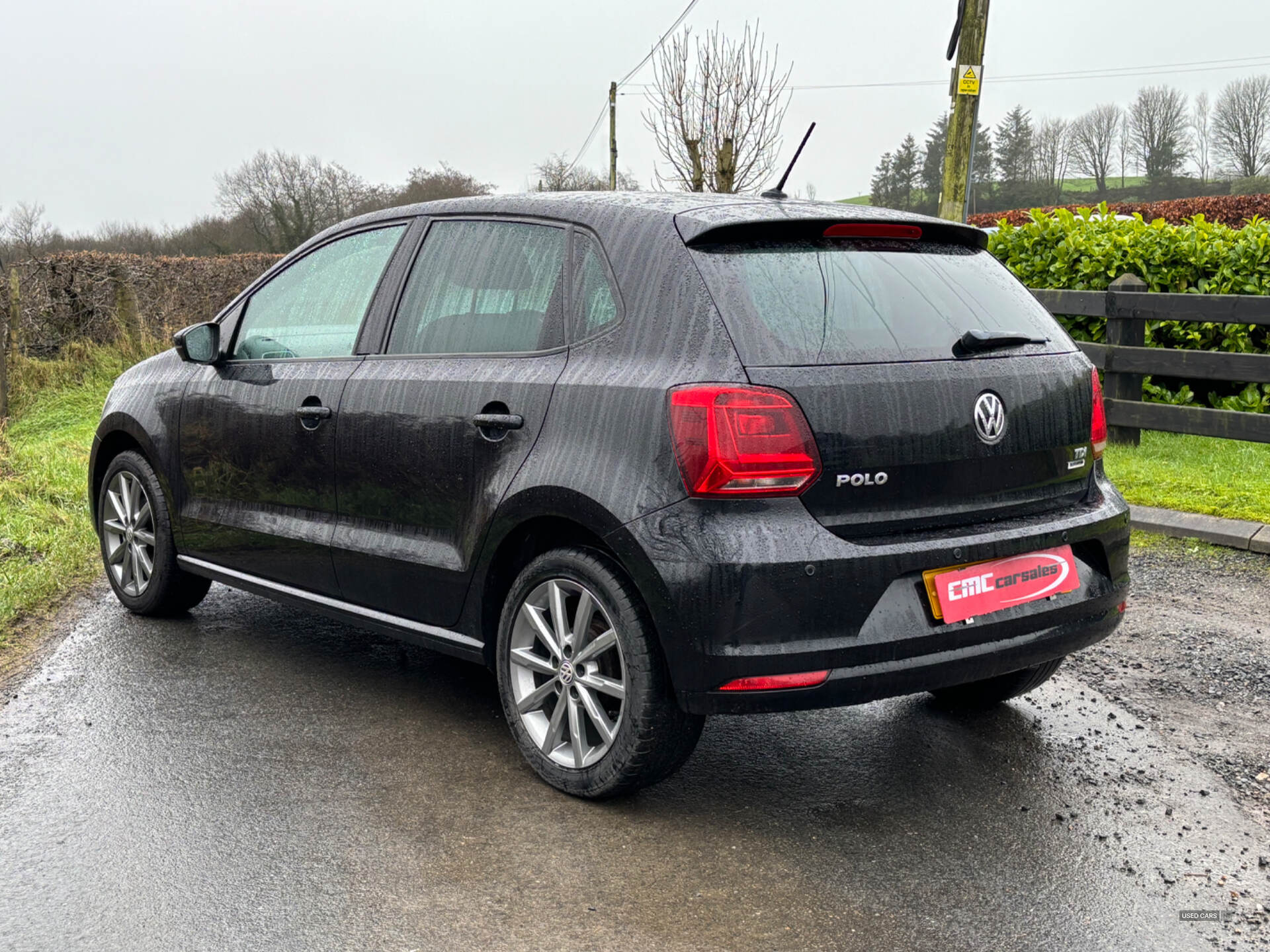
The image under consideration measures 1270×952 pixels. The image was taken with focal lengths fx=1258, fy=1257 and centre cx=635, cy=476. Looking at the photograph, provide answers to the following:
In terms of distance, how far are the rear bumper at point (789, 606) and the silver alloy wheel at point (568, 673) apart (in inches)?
11.4

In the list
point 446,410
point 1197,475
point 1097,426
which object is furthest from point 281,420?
point 1197,475

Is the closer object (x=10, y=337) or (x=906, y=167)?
(x=10, y=337)

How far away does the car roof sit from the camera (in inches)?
140

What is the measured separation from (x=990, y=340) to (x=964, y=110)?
8.38 m

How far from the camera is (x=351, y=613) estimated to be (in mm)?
4445

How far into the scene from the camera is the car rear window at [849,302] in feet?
10.9

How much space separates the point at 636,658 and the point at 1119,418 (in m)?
6.60

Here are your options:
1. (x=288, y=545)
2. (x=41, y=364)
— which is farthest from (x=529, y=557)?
(x=41, y=364)

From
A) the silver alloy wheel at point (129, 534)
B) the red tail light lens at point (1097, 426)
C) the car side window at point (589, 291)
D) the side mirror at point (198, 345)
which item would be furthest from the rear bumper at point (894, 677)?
the silver alloy wheel at point (129, 534)

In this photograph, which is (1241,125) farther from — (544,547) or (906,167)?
(544,547)

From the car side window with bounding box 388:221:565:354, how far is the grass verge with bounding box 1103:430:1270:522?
4855 mm

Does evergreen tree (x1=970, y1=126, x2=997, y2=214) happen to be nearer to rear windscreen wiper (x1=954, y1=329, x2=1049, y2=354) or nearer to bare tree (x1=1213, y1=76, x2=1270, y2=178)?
bare tree (x1=1213, y1=76, x2=1270, y2=178)

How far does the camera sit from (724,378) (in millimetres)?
3240

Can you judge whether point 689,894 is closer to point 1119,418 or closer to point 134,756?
point 134,756
